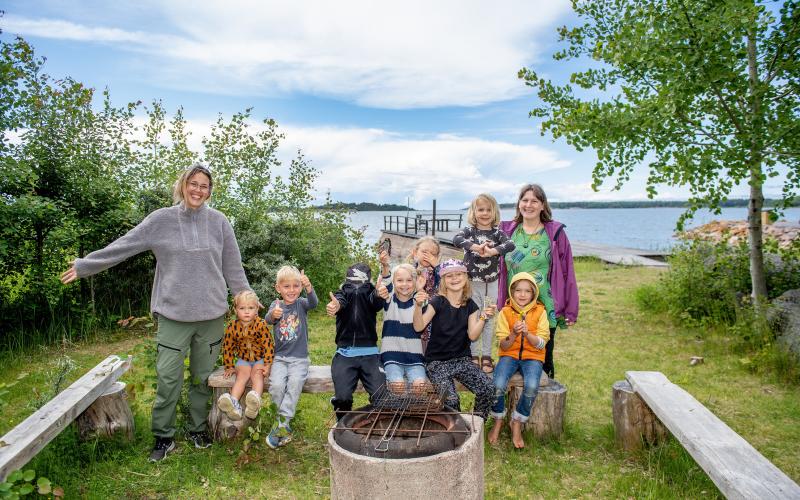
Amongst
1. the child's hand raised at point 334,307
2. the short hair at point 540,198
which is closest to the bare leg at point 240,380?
the child's hand raised at point 334,307

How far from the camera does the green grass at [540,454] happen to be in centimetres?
385

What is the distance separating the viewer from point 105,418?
4.36m

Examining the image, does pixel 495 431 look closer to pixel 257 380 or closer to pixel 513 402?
pixel 513 402

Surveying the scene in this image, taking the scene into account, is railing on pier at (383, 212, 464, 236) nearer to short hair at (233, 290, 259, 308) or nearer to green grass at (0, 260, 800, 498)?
green grass at (0, 260, 800, 498)

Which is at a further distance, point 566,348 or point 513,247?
point 566,348

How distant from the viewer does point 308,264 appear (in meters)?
10.5

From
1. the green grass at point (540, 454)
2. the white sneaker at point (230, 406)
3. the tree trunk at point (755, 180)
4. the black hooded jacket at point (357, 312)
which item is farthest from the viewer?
the tree trunk at point (755, 180)

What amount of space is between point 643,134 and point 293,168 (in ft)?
22.2

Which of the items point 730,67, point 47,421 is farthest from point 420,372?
point 730,67

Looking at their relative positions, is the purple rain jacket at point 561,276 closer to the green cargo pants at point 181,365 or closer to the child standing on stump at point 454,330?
the child standing on stump at point 454,330

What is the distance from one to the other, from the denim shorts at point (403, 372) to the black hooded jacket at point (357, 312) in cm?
30

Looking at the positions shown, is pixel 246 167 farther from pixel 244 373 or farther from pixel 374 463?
pixel 374 463

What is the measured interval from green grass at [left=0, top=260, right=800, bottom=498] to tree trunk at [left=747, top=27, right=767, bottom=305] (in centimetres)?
97

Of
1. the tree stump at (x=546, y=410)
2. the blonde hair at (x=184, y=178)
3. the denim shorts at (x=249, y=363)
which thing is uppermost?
the blonde hair at (x=184, y=178)
